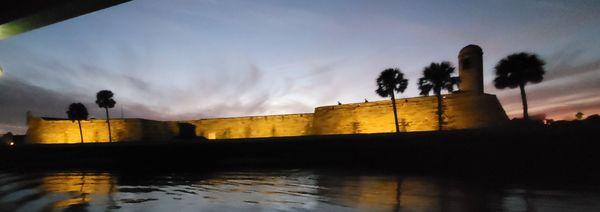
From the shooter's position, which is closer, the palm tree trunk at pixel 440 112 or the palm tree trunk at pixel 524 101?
the palm tree trunk at pixel 524 101

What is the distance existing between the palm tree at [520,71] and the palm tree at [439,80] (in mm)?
5207

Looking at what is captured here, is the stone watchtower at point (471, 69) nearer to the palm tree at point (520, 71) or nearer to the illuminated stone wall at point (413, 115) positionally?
the illuminated stone wall at point (413, 115)

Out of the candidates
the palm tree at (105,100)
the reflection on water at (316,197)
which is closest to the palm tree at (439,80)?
the reflection on water at (316,197)

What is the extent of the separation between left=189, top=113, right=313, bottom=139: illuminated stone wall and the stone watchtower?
16656 mm

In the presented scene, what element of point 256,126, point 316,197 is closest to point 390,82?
point 256,126

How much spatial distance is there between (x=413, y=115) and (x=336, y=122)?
325 inches

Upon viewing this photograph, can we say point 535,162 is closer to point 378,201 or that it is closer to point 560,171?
point 560,171

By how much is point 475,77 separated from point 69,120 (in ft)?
166

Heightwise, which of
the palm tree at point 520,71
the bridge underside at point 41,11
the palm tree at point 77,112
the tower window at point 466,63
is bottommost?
the bridge underside at point 41,11

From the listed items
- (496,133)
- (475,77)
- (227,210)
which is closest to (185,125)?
(475,77)

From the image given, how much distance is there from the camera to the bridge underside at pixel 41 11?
16.8 ft

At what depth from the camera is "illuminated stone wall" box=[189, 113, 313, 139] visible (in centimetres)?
4303

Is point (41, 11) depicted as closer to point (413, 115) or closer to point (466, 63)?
point (413, 115)

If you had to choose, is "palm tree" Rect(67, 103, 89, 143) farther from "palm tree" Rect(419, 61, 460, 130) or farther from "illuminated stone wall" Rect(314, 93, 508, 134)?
"palm tree" Rect(419, 61, 460, 130)
